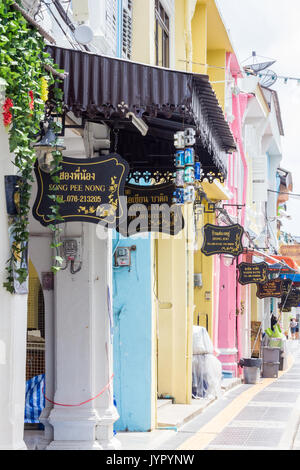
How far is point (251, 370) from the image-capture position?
20641 millimetres

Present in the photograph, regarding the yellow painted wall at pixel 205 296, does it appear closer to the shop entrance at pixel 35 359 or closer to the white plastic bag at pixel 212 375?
the white plastic bag at pixel 212 375

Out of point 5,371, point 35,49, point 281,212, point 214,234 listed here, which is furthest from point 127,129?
point 281,212

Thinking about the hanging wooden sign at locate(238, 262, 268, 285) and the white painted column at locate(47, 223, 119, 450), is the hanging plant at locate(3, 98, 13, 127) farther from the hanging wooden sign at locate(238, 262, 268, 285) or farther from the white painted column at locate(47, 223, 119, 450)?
the hanging wooden sign at locate(238, 262, 268, 285)

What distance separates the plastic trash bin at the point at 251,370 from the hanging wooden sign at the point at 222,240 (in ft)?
14.9

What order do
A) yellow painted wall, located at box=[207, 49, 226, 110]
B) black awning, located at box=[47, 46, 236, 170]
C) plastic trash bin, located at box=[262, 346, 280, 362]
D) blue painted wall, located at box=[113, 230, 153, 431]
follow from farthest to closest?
plastic trash bin, located at box=[262, 346, 280, 362] < yellow painted wall, located at box=[207, 49, 226, 110] < blue painted wall, located at box=[113, 230, 153, 431] < black awning, located at box=[47, 46, 236, 170]

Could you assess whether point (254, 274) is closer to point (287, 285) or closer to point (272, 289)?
point (272, 289)

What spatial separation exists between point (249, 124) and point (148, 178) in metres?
18.8

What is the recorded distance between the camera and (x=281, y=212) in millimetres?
47156

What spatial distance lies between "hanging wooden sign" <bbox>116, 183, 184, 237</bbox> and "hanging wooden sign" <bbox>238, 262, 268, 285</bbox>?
1089 centimetres

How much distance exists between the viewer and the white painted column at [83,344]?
9.41 meters

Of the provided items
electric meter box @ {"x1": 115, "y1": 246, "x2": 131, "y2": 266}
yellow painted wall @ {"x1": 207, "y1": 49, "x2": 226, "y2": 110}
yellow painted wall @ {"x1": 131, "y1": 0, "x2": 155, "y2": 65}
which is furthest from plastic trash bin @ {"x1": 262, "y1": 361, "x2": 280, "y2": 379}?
yellow painted wall @ {"x1": 131, "y1": 0, "x2": 155, "y2": 65}

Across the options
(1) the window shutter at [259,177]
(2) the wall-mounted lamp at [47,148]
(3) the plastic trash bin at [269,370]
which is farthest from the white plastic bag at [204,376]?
(1) the window shutter at [259,177]

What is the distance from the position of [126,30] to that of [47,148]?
4.66 metres

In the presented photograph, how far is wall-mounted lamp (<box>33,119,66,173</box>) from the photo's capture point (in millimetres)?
6785
